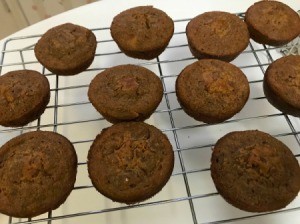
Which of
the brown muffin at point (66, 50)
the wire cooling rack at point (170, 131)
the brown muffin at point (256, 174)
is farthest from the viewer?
the brown muffin at point (66, 50)

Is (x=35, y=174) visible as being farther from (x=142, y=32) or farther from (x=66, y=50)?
(x=142, y=32)

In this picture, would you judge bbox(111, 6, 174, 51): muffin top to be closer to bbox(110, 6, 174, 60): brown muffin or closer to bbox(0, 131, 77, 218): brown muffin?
bbox(110, 6, 174, 60): brown muffin

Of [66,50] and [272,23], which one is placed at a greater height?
[66,50]

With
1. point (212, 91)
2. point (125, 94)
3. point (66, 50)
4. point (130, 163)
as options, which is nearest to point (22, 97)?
point (66, 50)

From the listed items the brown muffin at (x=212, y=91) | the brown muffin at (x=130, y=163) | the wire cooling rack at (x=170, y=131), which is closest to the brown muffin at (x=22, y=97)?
the wire cooling rack at (x=170, y=131)

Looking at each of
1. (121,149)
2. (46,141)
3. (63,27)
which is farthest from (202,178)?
(63,27)

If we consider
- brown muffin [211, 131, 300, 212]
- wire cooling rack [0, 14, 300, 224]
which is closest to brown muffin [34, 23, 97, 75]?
wire cooling rack [0, 14, 300, 224]

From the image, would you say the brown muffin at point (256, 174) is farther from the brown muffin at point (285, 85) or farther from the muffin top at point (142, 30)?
the muffin top at point (142, 30)
